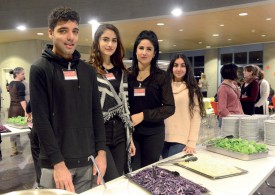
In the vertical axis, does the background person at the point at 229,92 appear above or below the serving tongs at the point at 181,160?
above

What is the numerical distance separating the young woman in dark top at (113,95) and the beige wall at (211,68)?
13568 millimetres

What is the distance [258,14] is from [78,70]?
6.45 meters

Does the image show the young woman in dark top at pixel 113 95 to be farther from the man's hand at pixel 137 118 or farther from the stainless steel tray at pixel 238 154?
the stainless steel tray at pixel 238 154

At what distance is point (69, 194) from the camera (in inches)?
33.9

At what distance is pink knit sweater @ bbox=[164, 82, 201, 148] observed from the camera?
2082 millimetres

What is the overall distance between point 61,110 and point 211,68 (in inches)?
561

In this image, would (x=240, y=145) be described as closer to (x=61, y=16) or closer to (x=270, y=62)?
(x=61, y=16)

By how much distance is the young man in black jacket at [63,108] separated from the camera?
121cm

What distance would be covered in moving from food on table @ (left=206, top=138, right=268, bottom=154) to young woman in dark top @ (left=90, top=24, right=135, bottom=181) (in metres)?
0.63

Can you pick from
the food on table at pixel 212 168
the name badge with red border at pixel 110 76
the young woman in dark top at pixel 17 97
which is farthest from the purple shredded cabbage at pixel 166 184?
the young woman in dark top at pixel 17 97

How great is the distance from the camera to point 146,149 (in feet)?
6.24

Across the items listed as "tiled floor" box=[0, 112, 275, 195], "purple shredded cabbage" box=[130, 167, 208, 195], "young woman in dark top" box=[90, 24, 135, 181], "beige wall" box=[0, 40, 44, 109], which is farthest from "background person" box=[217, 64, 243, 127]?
"beige wall" box=[0, 40, 44, 109]

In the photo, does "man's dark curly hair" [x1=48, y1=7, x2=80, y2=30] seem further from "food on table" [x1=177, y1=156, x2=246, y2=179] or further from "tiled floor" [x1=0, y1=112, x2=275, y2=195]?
"tiled floor" [x1=0, y1=112, x2=275, y2=195]

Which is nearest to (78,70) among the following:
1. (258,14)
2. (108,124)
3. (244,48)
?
(108,124)
